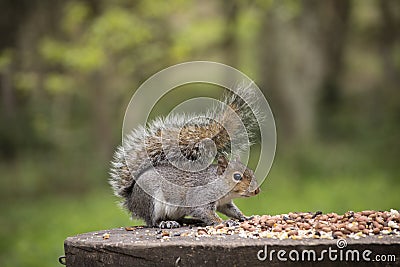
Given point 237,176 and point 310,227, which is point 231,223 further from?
point 310,227

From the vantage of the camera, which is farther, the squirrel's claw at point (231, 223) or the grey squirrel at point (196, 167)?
the grey squirrel at point (196, 167)

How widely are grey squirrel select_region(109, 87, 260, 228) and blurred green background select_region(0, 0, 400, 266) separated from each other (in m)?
4.37

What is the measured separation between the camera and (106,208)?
10773mm

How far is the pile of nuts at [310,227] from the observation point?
363cm

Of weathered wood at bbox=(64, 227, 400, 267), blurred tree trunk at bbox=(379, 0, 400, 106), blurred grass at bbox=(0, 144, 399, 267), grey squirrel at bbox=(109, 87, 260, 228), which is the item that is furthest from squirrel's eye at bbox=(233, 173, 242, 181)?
blurred tree trunk at bbox=(379, 0, 400, 106)

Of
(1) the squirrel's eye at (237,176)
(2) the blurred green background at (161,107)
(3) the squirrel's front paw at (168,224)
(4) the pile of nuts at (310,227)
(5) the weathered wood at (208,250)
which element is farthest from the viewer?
(2) the blurred green background at (161,107)

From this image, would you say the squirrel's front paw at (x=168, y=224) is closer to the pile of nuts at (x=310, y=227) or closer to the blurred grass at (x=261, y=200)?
the pile of nuts at (x=310, y=227)

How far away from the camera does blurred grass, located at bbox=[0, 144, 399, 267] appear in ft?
30.0

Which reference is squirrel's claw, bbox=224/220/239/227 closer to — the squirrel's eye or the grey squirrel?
the grey squirrel

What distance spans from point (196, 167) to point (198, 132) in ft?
0.75

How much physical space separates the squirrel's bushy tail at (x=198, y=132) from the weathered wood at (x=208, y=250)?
70 cm

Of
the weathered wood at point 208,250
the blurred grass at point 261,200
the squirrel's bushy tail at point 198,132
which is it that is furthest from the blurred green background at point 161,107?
the weathered wood at point 208,250

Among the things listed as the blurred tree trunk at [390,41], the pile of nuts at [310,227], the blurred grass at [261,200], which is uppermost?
the blurred tree trunk at [390,41]

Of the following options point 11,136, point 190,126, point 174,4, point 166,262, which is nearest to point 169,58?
point 174,4
